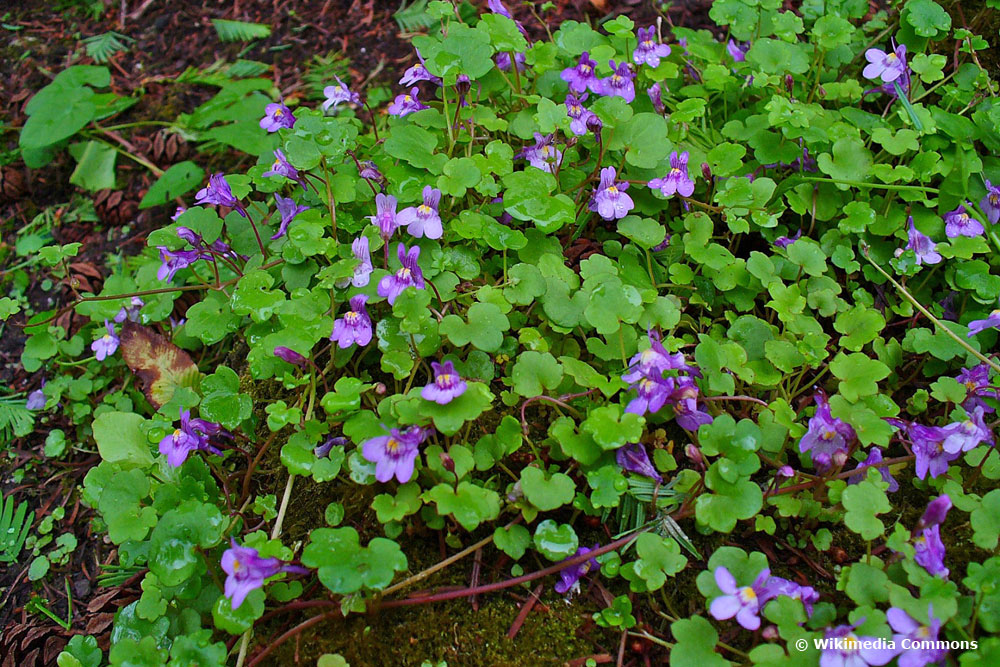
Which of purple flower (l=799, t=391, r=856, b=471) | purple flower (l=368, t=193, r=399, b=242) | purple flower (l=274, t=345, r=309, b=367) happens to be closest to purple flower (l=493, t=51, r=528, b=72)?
purple flower (l=368, t=193, r=399, b=242)

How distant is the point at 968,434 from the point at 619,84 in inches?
61.3

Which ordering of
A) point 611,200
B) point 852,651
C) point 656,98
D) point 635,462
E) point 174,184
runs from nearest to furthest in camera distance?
point 852,651
point 635,462
point 611,200
point 656,98
point 174,184

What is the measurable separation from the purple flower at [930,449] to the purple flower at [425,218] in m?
1.44

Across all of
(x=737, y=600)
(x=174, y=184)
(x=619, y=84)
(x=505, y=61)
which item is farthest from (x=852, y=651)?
(x=174, y=184)

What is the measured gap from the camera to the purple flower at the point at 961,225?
2.37 m

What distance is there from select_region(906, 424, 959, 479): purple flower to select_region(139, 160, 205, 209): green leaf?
3.17 meters

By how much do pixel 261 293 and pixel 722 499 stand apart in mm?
1472

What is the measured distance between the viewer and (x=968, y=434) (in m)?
1.86

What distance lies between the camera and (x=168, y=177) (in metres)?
3.54

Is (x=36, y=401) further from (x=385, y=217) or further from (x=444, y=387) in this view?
(x=444, y=387)

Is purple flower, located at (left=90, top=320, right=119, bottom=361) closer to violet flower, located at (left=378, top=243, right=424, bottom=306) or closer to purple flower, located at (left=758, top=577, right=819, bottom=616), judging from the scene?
violet flower, located at (left=378, top=243, right=424, bottom=306)

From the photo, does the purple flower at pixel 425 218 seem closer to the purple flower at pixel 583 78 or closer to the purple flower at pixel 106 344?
the purple flower at pixel 583 78

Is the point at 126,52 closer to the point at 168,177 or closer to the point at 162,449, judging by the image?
the point at 168,177

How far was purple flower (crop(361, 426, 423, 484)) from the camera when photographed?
1807 millimetres
